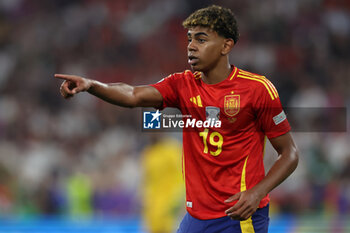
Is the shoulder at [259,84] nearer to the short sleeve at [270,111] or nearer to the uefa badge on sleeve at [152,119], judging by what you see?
the short sleeve at [270,111]

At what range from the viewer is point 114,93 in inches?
144

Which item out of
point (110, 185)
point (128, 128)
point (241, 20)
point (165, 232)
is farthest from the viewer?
point (241, 20)

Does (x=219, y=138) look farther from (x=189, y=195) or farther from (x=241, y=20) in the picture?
(x=241, y=20)

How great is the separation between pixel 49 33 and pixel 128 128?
342 cm

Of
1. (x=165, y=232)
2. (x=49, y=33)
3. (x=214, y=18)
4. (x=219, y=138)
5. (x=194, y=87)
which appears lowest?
(x=165, y=232)

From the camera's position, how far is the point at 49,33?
13.3 metres

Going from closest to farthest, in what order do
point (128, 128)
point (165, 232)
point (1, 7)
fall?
point (165, 232), point (128, 128), point (1, 7)

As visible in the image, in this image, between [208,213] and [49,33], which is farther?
[49,33]

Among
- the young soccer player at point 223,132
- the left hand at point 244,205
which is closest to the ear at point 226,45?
the young soccer player at point 223,132

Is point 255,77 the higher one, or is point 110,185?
point 255,77

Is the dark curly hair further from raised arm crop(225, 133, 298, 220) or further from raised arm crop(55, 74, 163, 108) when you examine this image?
raised arm crop(225, 133, 298, 220)

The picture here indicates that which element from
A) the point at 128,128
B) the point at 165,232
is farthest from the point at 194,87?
the point at 128,128

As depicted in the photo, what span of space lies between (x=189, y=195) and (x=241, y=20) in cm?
926

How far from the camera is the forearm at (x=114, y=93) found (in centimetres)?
353
